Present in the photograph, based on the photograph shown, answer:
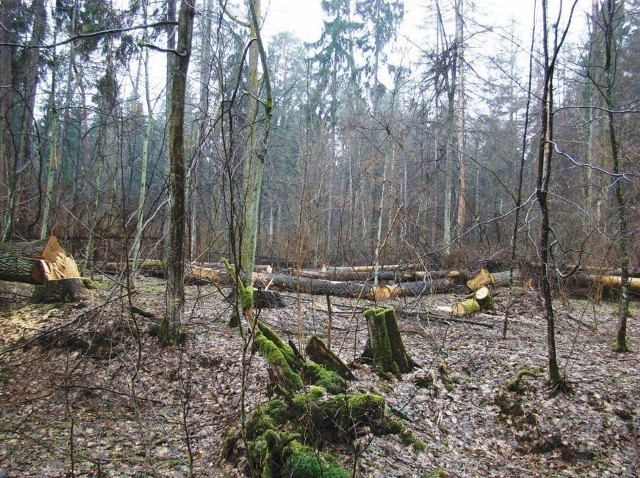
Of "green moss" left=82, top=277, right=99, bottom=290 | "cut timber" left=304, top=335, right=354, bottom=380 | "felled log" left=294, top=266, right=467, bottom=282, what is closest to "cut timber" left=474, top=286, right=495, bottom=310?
"felled log" left=294, top=266, right=467, bottom=282

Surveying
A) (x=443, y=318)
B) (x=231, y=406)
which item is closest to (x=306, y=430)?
(x=231, y=406)

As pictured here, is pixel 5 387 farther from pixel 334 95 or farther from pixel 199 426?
pixel 334 95

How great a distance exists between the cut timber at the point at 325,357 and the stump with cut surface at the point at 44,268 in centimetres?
438

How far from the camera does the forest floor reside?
3.10 m

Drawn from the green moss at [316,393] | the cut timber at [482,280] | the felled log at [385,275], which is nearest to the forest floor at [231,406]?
the green moss at [316,393]

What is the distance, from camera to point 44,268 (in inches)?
243

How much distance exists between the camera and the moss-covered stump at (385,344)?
4.76 m

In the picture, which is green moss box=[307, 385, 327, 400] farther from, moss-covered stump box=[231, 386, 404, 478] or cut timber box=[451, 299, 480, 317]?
cut timber box=[451, 299, 480, 317]

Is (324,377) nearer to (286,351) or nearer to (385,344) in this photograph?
(286,351)

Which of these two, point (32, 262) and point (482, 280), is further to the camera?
point (482, 280)

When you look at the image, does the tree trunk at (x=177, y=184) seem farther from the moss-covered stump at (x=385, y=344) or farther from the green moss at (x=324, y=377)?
the moss-covered stump at (x=385, y=344)

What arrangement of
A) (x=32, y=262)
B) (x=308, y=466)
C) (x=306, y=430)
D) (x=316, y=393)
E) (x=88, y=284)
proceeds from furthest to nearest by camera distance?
(x=88, y=284)
(x=32, y=262)
(x=316, y=393)
(x=306, y=430)
(x=308, y=466)

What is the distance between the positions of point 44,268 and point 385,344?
17.3 feet

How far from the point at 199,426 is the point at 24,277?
172 inches
